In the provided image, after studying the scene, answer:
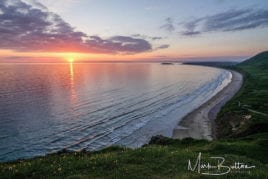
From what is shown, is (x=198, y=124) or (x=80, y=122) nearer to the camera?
(x=80, y=122)

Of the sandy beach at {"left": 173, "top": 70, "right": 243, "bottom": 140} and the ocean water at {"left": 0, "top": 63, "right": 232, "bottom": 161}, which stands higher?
the ocean water at {"left": 0, "top": 63, "right": 232, "bottom": 161}

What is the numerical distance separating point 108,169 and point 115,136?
3106cm

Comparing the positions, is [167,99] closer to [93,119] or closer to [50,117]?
[93,119]

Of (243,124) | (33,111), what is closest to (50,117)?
(33,111)
